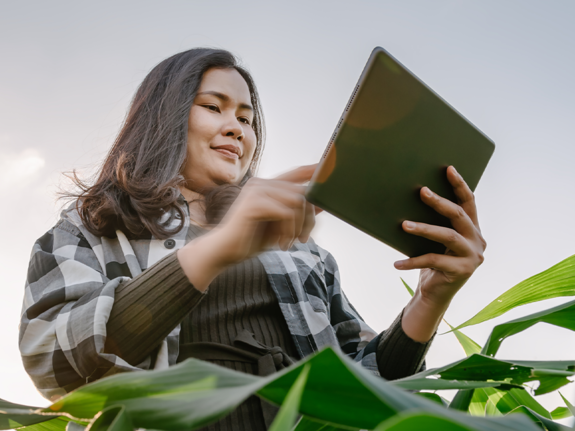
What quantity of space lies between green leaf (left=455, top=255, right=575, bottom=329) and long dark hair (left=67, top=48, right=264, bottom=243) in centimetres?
62

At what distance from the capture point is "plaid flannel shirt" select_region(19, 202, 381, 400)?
1.67 feet

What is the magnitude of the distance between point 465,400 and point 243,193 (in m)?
0.27

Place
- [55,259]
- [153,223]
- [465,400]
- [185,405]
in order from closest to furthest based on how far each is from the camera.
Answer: [185,405] → [465,400] → [55,259] → [153,223]

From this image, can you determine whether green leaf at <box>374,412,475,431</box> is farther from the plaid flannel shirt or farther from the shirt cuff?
the shirt cuff

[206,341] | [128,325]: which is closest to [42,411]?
[128,325]

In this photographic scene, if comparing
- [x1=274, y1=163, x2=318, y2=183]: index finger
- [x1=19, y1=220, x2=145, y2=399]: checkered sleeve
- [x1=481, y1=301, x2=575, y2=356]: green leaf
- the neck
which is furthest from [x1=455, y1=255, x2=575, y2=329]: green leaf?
the neck

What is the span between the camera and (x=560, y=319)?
0.92ft

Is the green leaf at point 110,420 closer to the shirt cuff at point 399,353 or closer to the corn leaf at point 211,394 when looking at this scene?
the corn leaf at point 211,394

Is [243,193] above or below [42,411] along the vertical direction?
above

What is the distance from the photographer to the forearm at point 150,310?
1.61 feet

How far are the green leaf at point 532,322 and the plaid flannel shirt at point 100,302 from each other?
0.94 ft

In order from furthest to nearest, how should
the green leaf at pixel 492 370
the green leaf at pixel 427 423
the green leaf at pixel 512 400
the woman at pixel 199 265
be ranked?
the woman at pixel 199 265, the green leaf at pixel 512 400, the green leaf at pixel 492 370, the green leaf at pixel 427 423

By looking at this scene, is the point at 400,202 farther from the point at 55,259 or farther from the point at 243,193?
the point at 55,259

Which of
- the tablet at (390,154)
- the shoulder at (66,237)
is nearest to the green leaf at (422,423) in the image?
the tablet at (390,154)
